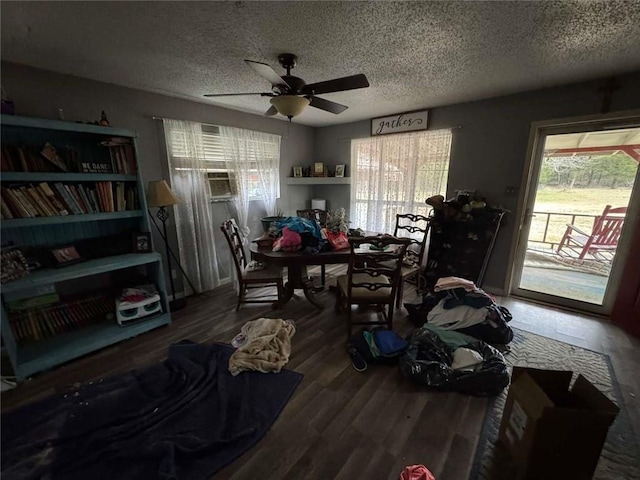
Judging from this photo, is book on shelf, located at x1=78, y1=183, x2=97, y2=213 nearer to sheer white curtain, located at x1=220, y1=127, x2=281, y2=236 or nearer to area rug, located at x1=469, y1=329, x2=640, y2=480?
sheer white curtain, located at x1=220, y1=127, x2=281, y2=236

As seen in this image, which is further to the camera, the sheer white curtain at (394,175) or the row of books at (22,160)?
the sheer white curtain at (394,175)

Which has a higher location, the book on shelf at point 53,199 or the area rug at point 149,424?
the book on shelf at point 53,199

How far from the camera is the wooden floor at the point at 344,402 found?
1.27 meters

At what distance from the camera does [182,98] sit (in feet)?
9.28

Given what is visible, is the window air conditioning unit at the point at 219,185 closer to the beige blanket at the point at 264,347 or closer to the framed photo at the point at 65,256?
the framed photo at the point at 65,256

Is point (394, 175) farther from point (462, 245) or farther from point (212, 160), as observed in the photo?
point (212, 160)

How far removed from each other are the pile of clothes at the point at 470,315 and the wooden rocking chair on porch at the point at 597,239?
2.04m

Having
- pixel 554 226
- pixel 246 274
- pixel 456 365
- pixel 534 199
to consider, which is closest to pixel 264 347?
pixel 246 274

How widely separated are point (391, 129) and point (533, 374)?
3.21 meters

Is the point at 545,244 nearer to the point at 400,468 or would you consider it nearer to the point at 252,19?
the point at 400,468

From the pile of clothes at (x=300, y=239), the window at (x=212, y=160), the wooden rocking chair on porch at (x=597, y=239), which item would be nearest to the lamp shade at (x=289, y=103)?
the pile of clothes at (x=300, y=239)

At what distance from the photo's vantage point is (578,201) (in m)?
3.32

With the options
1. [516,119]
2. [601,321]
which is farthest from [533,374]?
[516,119]

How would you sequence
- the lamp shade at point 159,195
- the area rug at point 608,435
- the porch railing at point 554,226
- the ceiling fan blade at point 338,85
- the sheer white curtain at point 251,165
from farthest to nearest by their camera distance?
the porch railing at point 554,226 < the sheer white curtain at point 251,165 < the lamp shade at point 159,195 < the ceiling fan blade at point 338,85 < the area rug at point 608,435
